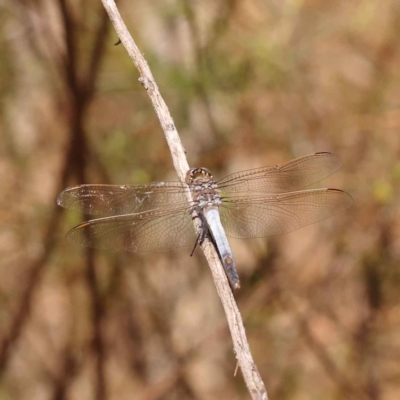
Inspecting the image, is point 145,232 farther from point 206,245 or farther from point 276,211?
point 276,211

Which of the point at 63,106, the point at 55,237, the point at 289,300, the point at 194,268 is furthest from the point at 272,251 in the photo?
the point at 63,106

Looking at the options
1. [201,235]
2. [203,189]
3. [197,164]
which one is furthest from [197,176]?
[197,164]

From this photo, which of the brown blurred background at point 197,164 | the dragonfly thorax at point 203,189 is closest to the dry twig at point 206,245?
the dragonfly thorax at point 203,189

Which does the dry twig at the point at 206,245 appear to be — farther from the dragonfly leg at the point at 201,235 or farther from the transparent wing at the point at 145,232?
the transparent wing at the point at 145,232

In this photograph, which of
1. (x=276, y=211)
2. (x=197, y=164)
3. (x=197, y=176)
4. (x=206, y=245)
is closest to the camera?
(x=206, y=245)

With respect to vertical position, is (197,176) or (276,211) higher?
(197,176)

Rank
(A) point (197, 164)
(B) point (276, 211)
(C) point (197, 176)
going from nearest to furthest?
1. (C) point (197, 176)
2. (B) point (276, 211)
3. (A) point (197, 164)

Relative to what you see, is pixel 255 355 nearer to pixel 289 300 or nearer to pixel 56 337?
pixel 289 300

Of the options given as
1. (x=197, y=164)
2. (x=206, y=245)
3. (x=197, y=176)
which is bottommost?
(x=206, y=245)
